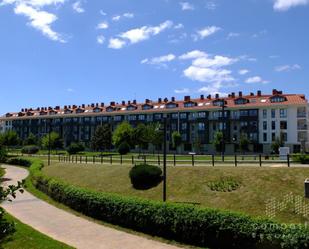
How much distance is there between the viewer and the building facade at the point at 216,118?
79.9m

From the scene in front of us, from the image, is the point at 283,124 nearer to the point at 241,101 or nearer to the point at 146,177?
the point at 241,101

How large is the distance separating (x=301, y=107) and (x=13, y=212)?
69.0 metres

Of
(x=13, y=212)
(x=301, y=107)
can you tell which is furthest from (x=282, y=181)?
(x=301, y=107)

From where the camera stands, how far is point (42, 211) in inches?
896

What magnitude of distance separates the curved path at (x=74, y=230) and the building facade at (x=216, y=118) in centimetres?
5111

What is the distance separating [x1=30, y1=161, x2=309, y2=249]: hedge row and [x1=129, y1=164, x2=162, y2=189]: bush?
6.15m

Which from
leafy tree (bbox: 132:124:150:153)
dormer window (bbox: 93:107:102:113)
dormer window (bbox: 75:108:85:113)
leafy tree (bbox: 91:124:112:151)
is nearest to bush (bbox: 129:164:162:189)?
leafy tree (bbox: 132:124:150:153)

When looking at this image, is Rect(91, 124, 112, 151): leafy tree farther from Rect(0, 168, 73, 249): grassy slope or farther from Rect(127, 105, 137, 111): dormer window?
Rect(0, 168, 73, 249): grassy slope

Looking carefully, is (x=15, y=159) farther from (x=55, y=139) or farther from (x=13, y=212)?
(x=13, y=212)

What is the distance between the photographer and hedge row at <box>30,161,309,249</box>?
12609 mm

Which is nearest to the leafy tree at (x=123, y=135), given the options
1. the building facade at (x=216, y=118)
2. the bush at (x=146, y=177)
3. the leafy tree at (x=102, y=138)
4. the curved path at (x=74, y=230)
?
the leafy tree at (x=102, y=138)

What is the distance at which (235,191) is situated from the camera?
22.4 m

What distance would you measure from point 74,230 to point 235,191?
31.6ft

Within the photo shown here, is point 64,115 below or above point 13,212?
above
